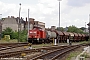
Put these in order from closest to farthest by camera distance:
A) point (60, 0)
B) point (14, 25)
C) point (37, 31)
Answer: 1. point (37, 31)
2. point (60, 0)
3. point (14, 25)

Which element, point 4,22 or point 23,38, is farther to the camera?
point 4,22

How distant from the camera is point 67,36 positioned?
232 ft

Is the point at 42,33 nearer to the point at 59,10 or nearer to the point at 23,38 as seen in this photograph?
the point at 59,10

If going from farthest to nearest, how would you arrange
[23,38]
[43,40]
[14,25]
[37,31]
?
[14,25] → [23,38] → [43,40] → [37,31]

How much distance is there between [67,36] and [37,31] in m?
24.7

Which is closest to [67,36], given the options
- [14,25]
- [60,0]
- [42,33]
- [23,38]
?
[23,38]

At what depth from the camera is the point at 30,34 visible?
1900 inches

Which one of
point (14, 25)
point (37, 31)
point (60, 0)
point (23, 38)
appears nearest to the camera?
point (37, 31)

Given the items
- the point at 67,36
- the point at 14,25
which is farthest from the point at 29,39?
the point at 14,25

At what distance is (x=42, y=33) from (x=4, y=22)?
92155 millimetres

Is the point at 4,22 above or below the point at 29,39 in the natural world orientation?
above

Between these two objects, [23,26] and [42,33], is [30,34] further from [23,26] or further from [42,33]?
[23,26]

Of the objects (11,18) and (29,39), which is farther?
(11,18)

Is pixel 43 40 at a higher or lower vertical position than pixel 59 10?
lower
